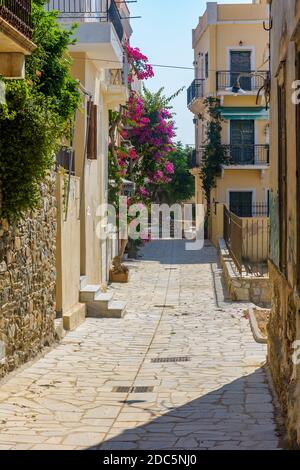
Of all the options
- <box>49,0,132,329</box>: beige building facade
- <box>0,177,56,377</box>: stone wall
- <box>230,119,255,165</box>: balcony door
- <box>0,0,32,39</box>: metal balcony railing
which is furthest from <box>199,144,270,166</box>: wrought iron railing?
<box>0,0,32,39</box>: metal balcony railing

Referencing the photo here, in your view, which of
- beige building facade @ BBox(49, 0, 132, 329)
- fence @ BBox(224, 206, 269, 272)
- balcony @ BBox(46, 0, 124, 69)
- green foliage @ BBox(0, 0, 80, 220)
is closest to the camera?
green foliage @ BBox(0, 0, 80, 220)

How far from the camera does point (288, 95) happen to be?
8.50 m

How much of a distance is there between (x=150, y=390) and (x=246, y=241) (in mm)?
17291

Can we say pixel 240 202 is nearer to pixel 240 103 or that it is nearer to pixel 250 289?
pixel 240 103

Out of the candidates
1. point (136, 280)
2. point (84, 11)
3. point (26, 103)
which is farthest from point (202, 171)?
point (26, 103)

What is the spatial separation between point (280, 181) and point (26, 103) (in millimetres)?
3571

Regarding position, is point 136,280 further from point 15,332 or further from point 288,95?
point 288,95

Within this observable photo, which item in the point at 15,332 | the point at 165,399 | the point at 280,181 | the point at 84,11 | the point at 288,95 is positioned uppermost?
the point at 84,11

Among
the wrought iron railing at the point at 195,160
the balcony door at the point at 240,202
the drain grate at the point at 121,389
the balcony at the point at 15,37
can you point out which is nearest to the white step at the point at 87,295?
the drain grate at the point at 121,389

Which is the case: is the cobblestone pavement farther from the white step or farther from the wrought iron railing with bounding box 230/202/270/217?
the wrought iron railing with bounding box 230/202/270/217

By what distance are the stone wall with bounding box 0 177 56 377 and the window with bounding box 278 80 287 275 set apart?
3546mm

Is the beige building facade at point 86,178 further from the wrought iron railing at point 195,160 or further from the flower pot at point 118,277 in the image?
the wrought iron railing at point 195,160

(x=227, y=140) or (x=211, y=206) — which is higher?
(x=227, y=140)

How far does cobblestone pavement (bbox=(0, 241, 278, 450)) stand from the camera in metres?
8.07
